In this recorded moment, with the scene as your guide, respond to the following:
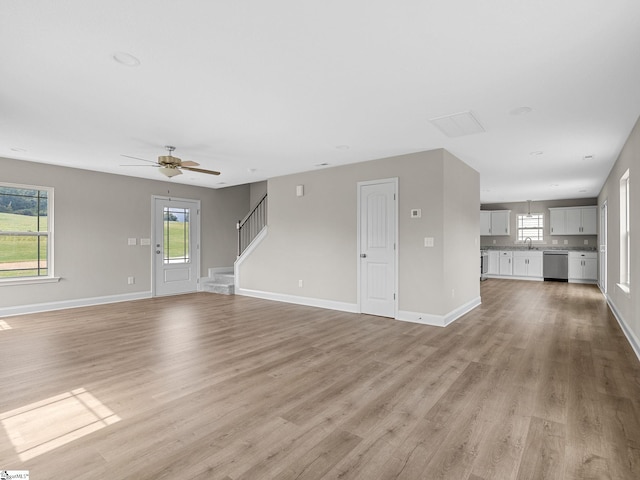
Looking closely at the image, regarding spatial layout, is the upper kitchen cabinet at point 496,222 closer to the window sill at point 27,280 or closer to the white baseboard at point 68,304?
the white baseboard at point 68,304

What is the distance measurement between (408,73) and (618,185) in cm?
481

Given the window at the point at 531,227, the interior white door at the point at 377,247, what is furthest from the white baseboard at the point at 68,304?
the window at the point at 531,227

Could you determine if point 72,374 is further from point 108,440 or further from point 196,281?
point 196,281

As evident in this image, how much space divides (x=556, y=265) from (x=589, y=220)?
1616 mm

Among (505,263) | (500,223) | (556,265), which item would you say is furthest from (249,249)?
(556,265)

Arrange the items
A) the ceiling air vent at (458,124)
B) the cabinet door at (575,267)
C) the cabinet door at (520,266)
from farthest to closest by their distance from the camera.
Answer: the cabinet door at (520,266) < the cabinet door at (575,267) < the ceiling air vent at (458,124)

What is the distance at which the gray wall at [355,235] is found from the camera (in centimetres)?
515

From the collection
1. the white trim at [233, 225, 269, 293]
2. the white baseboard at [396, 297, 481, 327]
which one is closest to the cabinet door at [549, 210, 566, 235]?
the white baseboard at [396, 297, 481, 327]

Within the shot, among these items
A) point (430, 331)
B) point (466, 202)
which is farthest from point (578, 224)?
point (430, 331)

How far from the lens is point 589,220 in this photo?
10.4m

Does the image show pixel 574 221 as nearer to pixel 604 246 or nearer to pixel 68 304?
pixel 604 246

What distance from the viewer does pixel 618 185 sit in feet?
18.0

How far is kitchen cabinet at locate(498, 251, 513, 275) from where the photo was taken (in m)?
11.1

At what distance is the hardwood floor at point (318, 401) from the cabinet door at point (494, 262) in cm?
646
